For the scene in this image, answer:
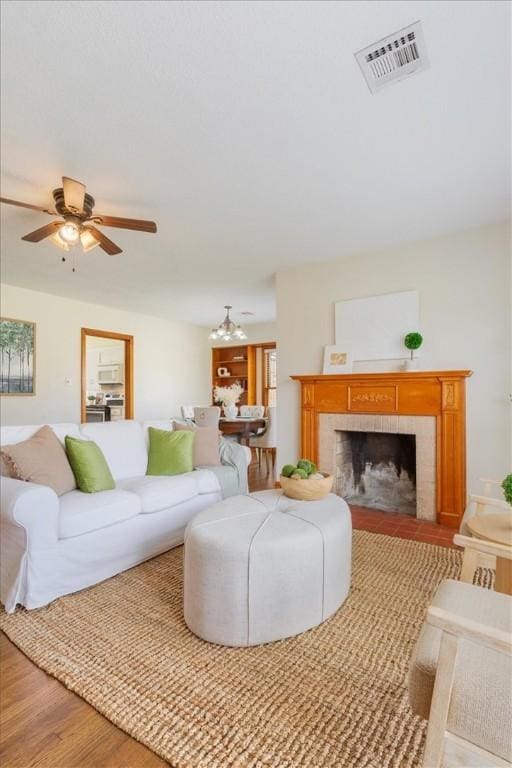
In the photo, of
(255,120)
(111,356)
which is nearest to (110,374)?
(111,356)

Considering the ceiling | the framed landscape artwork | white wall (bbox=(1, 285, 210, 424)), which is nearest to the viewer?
the ceiling

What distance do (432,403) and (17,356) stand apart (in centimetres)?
504

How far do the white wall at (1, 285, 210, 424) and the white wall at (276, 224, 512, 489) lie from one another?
382 centimetres

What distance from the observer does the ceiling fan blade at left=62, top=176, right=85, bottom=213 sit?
2312mm

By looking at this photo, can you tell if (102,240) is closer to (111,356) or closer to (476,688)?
(476,688)

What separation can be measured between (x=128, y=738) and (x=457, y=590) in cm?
120

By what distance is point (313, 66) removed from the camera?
66.5 inches

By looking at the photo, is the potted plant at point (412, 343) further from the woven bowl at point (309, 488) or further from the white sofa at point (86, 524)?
the white sofa at point (86, 524)

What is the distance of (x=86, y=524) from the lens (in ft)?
7.11

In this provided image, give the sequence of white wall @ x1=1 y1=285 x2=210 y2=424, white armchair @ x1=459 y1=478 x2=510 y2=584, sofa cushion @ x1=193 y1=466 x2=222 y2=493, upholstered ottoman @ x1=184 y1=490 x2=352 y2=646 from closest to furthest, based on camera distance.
→ upholstered ottoman @ x1=184 y1=490 x2=352 y2=646 < white armchair @ x1=459 y1=478 x2=510 y2=584 < sofa cushion @ x1=193 y1=466 x2=222 y2=493 < white wall @ x1=1 y1=285 x2=210 y2=424

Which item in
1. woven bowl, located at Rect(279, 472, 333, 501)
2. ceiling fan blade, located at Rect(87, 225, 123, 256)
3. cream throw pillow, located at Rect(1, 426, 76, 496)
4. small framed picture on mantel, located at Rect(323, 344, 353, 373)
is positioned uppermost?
ceiling fan blade, located at Rect(87, 225, 123, 256)

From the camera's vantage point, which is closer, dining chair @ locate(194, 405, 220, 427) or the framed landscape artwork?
the framed landscape artwork

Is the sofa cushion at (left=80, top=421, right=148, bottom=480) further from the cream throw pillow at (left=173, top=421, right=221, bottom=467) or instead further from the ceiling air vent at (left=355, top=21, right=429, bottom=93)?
the ceiling air vent at (left=355, top=21, right=429, bottom=93)

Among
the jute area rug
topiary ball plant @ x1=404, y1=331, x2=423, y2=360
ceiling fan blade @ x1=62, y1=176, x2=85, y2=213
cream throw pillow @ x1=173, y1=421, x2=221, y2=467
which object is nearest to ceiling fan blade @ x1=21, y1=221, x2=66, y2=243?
ceiling fan blade @ x1=62, y1=176, x2=85, y2=213
